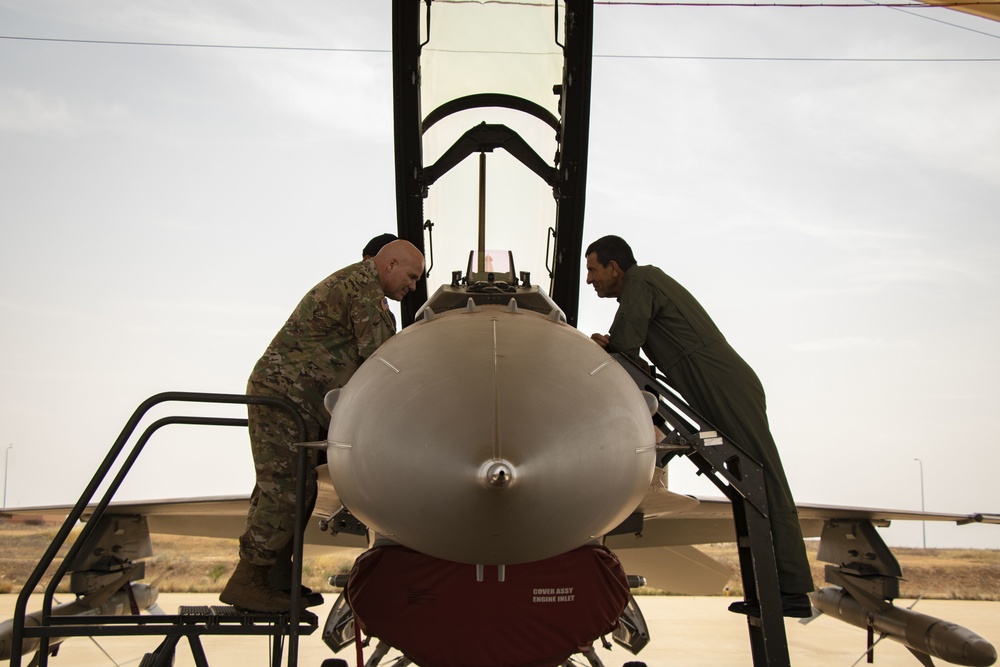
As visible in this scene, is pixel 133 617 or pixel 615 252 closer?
pixel 133 617

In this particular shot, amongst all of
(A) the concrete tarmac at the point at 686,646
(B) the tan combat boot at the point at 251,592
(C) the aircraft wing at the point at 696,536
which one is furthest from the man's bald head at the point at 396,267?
(A) the concrete tarmac at the point at 686,646

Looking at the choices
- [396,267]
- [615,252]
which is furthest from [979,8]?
[396,267]

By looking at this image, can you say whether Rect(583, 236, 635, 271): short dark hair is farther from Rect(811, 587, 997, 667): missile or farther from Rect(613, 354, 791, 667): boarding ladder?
Rect(811, 587, 997, 667): missile

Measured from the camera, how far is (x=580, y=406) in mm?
2469

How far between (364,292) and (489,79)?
109 inches

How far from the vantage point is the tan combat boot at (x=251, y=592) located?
355 centimetres

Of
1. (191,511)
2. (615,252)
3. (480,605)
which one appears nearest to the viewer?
(480,605)

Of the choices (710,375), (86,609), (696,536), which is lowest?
(86,609)

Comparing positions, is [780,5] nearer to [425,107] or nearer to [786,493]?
[425,107]

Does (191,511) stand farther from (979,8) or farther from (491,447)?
(979,8)

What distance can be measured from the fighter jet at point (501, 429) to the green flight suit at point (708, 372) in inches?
8.2

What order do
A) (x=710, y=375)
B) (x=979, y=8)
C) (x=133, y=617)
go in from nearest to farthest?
(x=133, y=617)
(x=710, y=375)
(x=979, y=8)

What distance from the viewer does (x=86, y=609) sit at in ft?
22.9

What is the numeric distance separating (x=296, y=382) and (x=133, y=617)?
1.15 m
